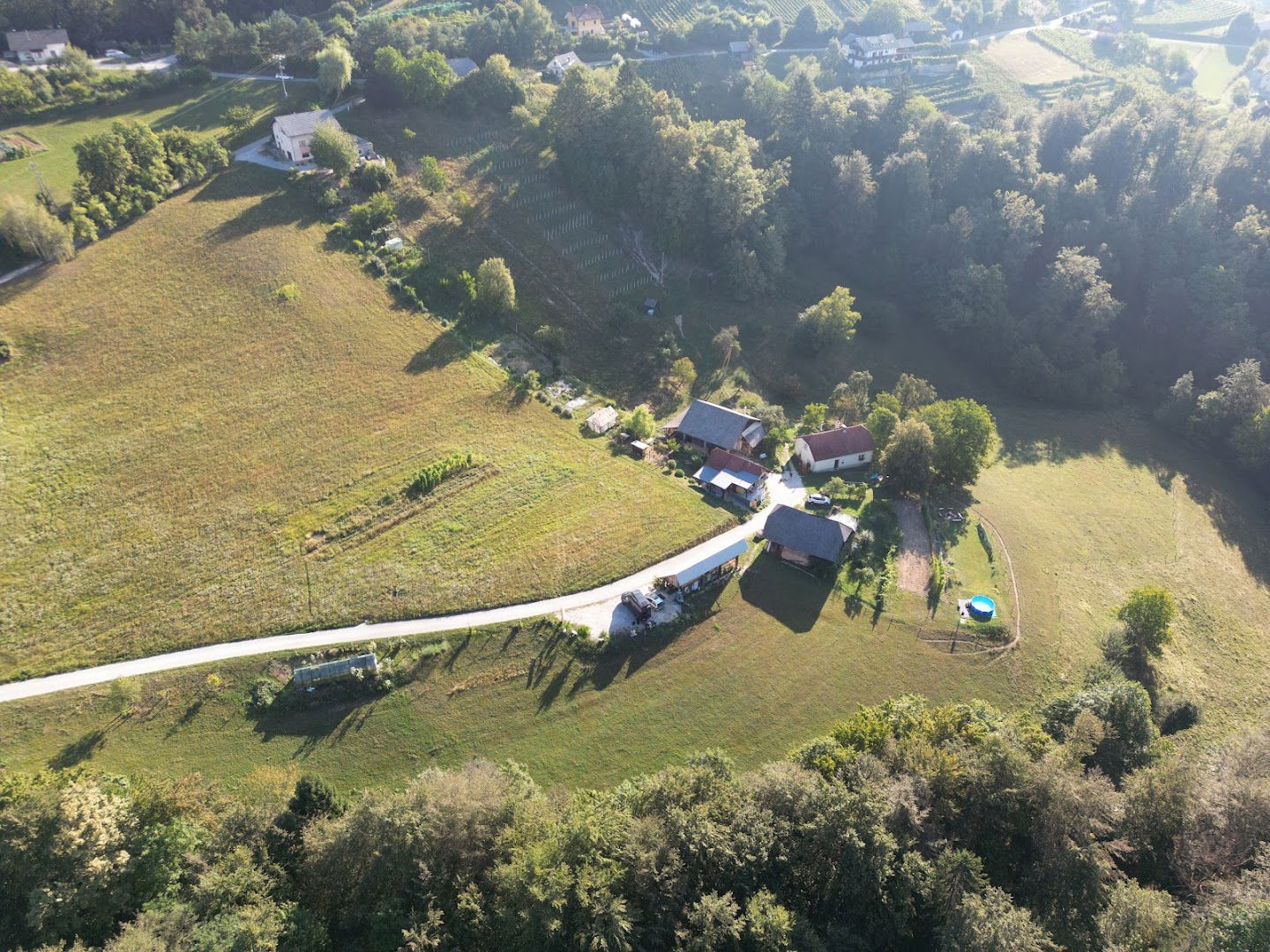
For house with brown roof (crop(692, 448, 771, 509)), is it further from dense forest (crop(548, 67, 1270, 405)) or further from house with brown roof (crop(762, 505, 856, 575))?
dense forest (crop(548, 67, 1270, 405))

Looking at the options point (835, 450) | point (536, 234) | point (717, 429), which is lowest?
point (835, 450)

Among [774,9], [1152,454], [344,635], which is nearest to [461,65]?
[774,9]

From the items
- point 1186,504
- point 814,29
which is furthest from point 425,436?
point 814,29

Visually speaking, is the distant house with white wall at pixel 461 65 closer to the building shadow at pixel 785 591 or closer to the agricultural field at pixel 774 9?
the agricultural field at pixel 774 9

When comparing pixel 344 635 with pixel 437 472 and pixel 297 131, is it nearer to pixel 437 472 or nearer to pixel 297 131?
pixel 437 472

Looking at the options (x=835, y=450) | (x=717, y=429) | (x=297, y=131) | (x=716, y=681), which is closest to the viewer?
(x=716, y=681)

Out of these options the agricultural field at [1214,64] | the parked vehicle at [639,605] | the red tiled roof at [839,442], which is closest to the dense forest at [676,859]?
the parked vehicle at [639,605]

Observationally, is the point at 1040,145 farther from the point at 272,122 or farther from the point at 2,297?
the point at 2,297
